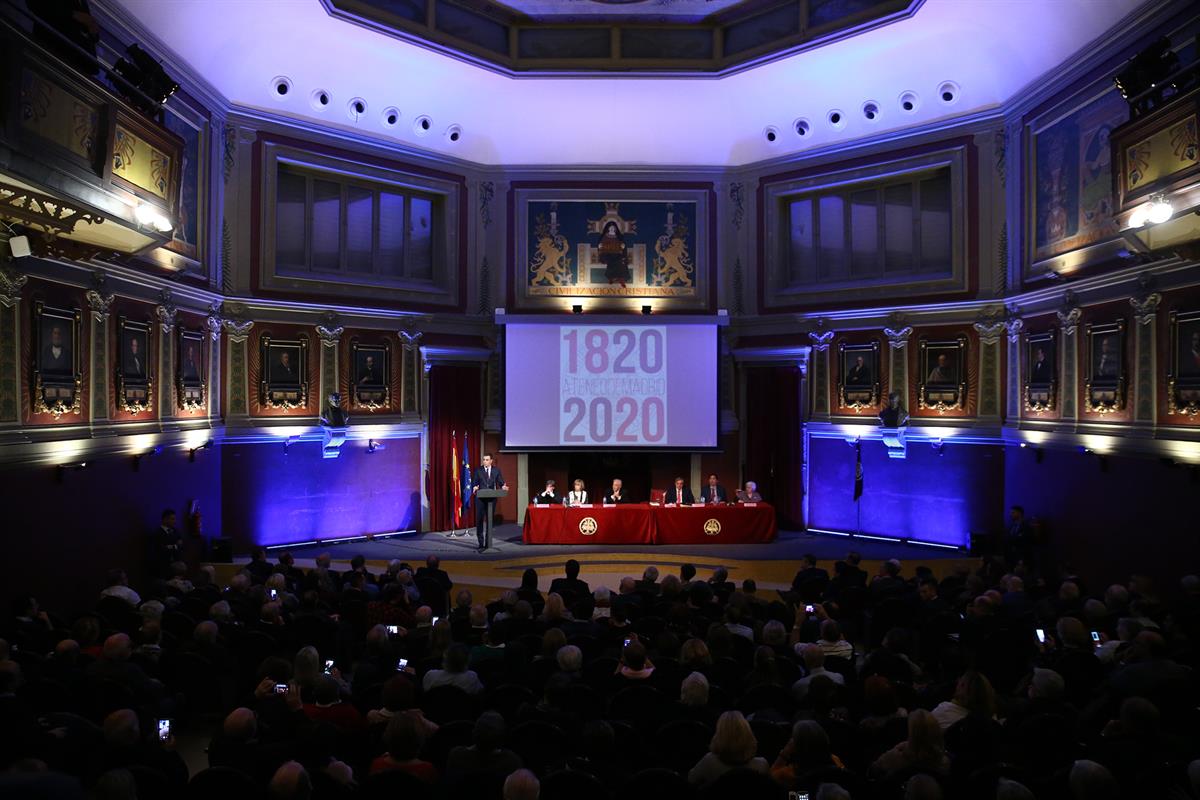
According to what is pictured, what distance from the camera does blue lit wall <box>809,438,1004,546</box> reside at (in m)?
13.4

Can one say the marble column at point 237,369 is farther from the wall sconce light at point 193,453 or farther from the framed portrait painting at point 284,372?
the wall sconce light at point 193,453

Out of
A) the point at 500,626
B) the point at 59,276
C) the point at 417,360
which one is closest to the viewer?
the point at 500,626

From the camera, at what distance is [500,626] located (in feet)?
21.7

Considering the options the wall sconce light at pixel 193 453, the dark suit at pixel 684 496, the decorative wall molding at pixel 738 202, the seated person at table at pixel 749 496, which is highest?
the decorative wall molding at pixel 738 202

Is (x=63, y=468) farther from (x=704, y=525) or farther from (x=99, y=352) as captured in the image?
(x=704, y=525)

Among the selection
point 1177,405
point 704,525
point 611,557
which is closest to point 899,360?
point 704,525

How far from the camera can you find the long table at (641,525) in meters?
14.0

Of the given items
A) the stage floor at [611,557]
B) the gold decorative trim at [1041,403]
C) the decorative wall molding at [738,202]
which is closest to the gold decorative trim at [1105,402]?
the gold decorative trim at [1041,403]

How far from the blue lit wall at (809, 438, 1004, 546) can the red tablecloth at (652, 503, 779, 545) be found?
2198 millimetres

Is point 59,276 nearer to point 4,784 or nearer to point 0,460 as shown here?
point 0,460

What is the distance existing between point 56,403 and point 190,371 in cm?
338

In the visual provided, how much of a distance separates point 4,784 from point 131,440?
9328mm

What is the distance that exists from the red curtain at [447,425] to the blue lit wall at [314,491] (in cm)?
34

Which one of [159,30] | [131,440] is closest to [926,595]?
[131,440]
